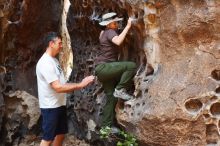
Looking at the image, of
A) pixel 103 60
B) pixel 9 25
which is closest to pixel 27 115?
pixel 9 25

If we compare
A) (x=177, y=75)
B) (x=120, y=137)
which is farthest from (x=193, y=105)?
(x=120, y=137)

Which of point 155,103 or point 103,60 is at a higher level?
point 103,60

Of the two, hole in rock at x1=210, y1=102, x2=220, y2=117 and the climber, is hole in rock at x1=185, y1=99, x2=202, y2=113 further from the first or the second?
the climber

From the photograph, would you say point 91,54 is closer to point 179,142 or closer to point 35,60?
point 35,60

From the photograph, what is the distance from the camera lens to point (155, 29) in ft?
14.3

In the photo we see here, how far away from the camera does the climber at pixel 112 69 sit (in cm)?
473

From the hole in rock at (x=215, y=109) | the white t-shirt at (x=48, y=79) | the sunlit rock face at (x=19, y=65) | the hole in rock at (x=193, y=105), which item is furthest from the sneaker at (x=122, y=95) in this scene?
the sunlit rock face at (x=19, y=65)

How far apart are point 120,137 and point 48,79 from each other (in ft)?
3.73

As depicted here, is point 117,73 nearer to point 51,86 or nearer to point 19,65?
point 51,86

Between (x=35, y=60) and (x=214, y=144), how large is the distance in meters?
3.82

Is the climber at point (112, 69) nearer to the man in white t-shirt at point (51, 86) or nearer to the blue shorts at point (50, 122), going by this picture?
the man in white t-shirt at point (51, 86)

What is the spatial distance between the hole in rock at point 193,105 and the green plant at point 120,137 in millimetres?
748

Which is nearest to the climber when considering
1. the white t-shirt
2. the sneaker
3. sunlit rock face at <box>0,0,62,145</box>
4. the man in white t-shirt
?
the sneaker

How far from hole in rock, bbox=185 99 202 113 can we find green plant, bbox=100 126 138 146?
2.46 ft
